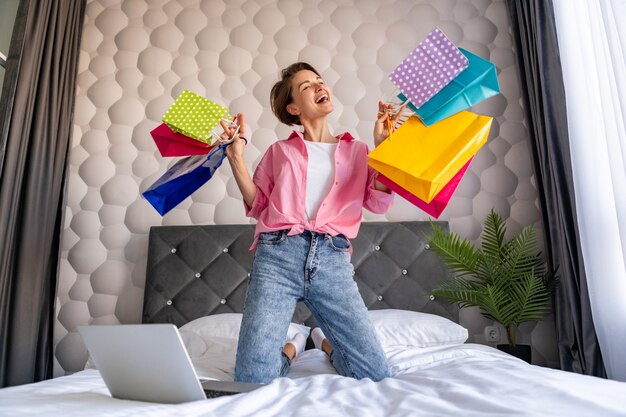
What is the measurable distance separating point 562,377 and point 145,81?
2.80m

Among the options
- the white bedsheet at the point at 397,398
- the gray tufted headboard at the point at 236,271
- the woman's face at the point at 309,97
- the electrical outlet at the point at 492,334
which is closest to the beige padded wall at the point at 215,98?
the electrical outlet at the point at 492,334

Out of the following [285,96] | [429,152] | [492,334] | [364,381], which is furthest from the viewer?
[492,334]

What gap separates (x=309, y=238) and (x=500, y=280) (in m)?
1.16

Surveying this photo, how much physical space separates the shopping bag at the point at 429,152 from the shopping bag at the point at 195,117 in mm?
542

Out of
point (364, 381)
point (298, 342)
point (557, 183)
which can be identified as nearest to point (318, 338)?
point (298, 342)

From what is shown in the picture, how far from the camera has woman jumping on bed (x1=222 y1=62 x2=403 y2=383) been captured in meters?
1.56

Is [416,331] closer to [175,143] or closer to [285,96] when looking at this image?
[285,96]

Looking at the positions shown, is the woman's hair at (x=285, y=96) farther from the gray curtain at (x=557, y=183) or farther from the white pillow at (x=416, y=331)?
the gray curtain at (x=557, y=183)

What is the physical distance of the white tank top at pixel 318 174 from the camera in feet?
5.73

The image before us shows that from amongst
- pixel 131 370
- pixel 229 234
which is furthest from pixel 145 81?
pixel 131 370

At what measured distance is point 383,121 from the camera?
1654mm

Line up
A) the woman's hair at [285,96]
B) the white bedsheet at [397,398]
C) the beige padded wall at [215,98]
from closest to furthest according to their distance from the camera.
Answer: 1. the white bedsheet at [397,398]
2. the woman's hair at [285,96]
3. the beige padded wall at [215,98]

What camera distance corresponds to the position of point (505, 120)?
2.85 meters

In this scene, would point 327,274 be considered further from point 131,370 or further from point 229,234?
point 229,234
